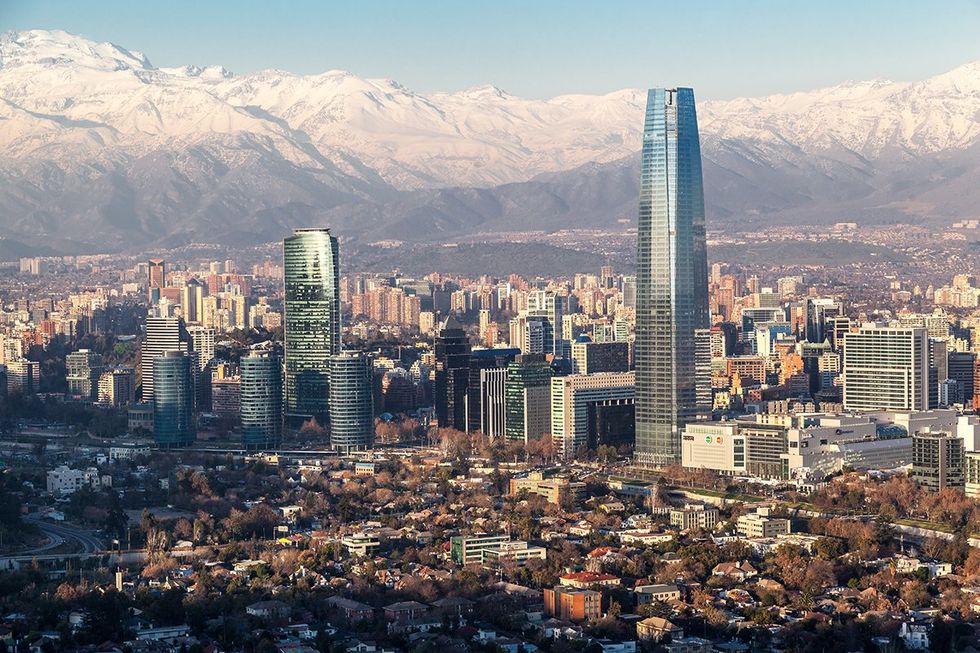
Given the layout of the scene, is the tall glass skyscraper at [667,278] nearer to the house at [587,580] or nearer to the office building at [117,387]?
the house at [587,580]

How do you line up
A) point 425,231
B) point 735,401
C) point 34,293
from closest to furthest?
1. point 735,401
2. point 34,293
3. point 425,231

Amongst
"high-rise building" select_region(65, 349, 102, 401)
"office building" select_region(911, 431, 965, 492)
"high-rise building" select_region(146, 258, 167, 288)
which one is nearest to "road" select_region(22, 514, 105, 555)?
"office building" select_region(911, 431, 965, 492)

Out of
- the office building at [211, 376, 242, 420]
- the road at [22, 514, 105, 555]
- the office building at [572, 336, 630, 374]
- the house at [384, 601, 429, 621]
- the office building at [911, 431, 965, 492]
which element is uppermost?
the office building at [572, 336, 630, 374]

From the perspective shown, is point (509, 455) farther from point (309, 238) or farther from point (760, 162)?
point (760, 162)

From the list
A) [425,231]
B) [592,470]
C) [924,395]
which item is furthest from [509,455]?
[425,231]

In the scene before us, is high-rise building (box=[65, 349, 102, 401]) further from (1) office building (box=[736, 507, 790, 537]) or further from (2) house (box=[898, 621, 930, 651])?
(2) house (box=[898, 621, 930, 651])

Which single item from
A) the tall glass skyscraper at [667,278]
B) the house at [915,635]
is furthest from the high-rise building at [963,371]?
the house at [915,635]

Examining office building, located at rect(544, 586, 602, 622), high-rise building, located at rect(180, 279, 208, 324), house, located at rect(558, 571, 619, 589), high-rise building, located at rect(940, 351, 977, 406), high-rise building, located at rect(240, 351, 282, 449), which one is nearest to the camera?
office building, located at rect(544, 586, 602, 622)
